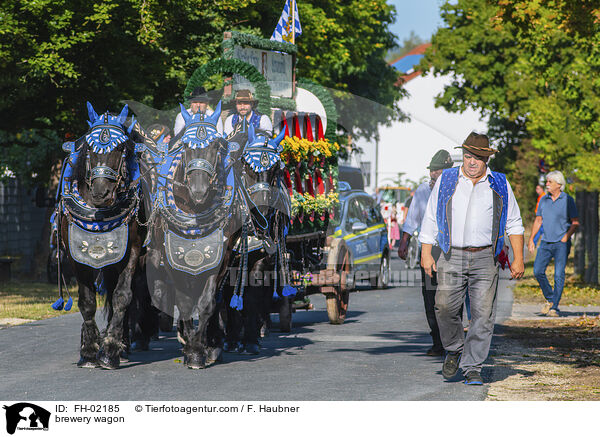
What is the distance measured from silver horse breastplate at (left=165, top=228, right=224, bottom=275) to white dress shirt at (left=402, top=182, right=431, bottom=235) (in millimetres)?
2355

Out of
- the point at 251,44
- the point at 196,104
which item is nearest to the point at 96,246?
the point at 196,104

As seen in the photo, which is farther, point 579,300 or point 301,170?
point 579,300

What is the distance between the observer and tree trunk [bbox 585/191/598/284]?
2108cm

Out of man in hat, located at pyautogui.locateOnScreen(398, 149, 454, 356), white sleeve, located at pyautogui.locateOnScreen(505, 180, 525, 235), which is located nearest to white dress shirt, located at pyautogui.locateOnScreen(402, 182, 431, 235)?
man in hat, located at pyautogui.locateOnScreen(398, 149, 454, 356)

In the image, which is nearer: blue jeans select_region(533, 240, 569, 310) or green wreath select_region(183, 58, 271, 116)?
green wreath select_region(183, 58, 271, 116)

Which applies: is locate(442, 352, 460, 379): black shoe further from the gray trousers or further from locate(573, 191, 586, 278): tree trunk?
locate(573, 191, 586, 278): tree trunk

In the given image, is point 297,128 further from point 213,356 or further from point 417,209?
point 213,356

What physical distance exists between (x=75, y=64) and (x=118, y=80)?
3.15 ft

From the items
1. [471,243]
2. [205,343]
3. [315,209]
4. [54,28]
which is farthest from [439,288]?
[54,28]

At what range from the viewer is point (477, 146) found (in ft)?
29.1

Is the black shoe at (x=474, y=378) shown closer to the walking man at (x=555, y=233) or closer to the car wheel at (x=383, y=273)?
the walking man at (x=555, y=233)

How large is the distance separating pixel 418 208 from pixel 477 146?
2472 mm

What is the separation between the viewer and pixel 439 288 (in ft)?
29.8

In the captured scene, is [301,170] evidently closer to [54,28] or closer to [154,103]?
[54,28]
